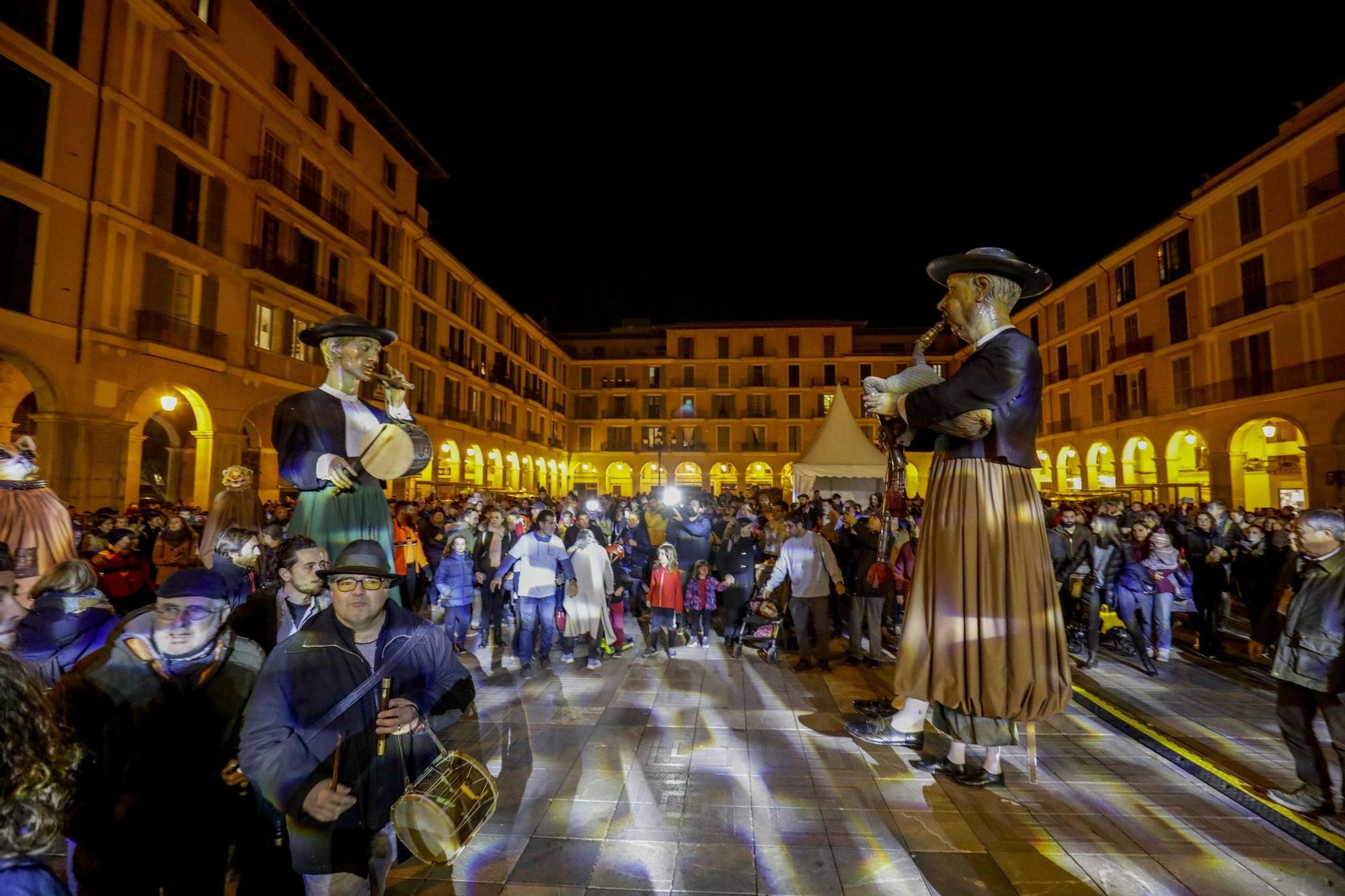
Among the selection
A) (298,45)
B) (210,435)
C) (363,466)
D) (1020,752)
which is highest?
(298,45)

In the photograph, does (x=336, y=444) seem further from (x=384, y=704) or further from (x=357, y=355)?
(x=384, y=704)

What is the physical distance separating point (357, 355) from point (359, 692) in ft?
5.75

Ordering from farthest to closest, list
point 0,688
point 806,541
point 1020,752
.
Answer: point 806,541 < point 1020,752 < point 0,688

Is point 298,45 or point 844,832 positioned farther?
point 298,45

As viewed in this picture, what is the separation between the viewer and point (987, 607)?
2746mm

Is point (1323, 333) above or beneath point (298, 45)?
beneath

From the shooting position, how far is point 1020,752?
396 cm

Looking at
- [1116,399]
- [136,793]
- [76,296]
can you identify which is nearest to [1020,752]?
[136,793]

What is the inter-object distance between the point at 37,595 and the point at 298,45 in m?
23.5

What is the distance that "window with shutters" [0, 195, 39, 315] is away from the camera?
39.0 ft

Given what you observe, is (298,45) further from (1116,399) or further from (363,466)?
(1116,399)

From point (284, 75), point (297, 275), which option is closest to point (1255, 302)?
point (297, 275)

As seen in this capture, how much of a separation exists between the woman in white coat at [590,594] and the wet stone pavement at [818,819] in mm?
2072

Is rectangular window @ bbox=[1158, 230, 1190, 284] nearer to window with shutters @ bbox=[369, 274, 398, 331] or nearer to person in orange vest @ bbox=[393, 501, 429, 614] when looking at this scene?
person in orange vest @ bbox=[393, 501, 429, 614]
